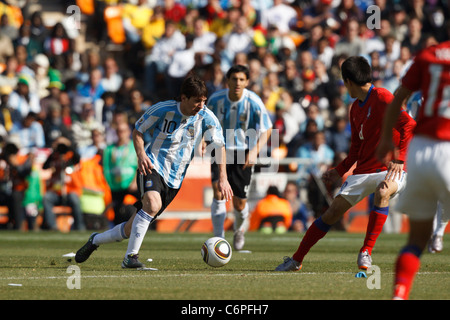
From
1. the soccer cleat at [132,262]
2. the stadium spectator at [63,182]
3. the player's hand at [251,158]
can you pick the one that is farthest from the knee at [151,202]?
the stadium spectator at [63,182]

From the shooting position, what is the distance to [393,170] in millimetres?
9078

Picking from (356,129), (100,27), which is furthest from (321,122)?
(356,129)

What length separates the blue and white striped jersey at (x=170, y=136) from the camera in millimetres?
9664

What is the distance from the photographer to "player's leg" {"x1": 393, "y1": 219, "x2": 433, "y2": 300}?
613cm

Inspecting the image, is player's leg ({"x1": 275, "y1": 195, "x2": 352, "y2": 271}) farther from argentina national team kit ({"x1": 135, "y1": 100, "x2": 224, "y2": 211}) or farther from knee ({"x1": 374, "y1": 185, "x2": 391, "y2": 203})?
argentina national team kit ({"x1": 135, "y1": 100, "x2": 224, "y2": 211})

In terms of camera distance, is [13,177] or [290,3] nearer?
[13,177]

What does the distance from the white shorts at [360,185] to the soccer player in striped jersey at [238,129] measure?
11.0ft

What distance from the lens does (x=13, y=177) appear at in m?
18.3

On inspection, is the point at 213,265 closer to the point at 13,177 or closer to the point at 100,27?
the point at 13,177

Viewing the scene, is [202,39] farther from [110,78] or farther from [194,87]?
[194,87]

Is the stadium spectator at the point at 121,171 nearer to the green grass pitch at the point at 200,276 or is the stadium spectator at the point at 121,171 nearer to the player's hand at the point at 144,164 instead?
the green grass pitch at the point at 200,276

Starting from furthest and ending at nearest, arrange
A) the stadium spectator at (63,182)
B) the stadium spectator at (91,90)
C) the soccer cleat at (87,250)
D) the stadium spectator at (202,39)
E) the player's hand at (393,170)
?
the stadium spectator at (202,39), the stadium spectator at (91,90), the stadium spectator at (63,182), the soccer cleat at (87,250), the player's hand at (393,170)

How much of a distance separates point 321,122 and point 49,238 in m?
7.62

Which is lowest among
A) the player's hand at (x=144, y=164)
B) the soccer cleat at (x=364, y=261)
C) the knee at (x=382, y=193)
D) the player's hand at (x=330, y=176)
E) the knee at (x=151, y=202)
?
the soccer cleat at (x=364, y=261)
